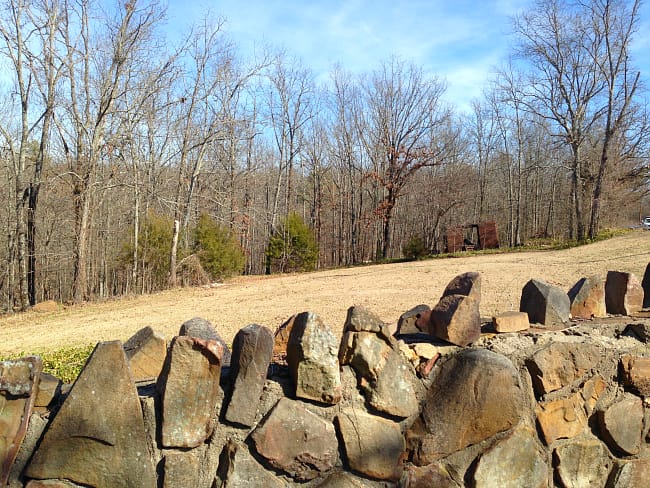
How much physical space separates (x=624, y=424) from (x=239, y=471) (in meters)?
1.37

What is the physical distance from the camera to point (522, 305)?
2082 millimetres

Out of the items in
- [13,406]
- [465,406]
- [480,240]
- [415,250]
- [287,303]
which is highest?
[480,240]

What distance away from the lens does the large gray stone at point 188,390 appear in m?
1.28

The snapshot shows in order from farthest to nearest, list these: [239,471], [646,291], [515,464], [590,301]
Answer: [646,291] → [590,301] → [515,464] → [239,471]

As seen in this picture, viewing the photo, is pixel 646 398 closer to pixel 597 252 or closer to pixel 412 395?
pixel 412 395

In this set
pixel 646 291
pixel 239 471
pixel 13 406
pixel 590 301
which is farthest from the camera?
pixel 646 291

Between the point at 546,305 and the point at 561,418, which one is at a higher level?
the point at 546,305

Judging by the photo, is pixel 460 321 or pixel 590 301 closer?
pixel 460 321

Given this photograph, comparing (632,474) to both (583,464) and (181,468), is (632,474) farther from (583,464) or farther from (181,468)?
(181,468)

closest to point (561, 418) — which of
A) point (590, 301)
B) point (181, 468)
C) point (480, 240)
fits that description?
point (590, 301)

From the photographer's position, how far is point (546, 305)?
6.29ft

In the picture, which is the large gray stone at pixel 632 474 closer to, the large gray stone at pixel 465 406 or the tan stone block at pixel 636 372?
the tan stone block at pixel 636 372

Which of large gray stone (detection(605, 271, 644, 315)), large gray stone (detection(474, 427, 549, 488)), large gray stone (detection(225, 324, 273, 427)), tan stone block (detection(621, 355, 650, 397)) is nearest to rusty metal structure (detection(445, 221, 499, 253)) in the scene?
large gray stone (detection(605, 271, 644, 315))

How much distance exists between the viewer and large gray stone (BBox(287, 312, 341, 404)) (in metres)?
1.39
